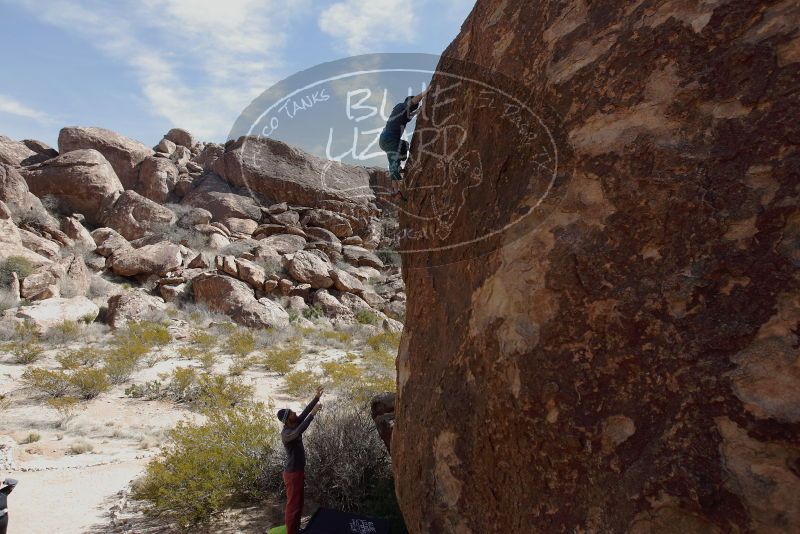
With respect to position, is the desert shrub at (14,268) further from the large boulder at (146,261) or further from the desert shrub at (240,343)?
the desert shrub at (240,343)

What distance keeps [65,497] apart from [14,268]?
35.3 feet

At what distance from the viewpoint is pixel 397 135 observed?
365 centimetres

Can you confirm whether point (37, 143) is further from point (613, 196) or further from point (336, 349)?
point (613, 196)

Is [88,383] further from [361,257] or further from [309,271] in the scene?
[361,257]

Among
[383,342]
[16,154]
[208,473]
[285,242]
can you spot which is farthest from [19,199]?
[208,473]

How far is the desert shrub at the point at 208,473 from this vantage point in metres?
4.63

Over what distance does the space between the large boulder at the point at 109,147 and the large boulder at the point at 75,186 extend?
136 inches

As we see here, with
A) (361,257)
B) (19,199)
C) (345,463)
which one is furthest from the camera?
(361,257)

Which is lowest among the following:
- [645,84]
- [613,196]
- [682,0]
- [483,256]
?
[483,256]

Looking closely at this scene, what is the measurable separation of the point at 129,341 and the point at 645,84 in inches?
452

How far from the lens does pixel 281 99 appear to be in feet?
11.5

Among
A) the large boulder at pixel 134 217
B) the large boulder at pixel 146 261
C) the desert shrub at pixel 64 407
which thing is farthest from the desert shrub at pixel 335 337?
the large boulder at pixel 134 217

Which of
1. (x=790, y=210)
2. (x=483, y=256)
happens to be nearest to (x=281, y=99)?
(x=483, y=256)

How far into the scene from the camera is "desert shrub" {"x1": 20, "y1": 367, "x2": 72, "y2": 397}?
792 cm
